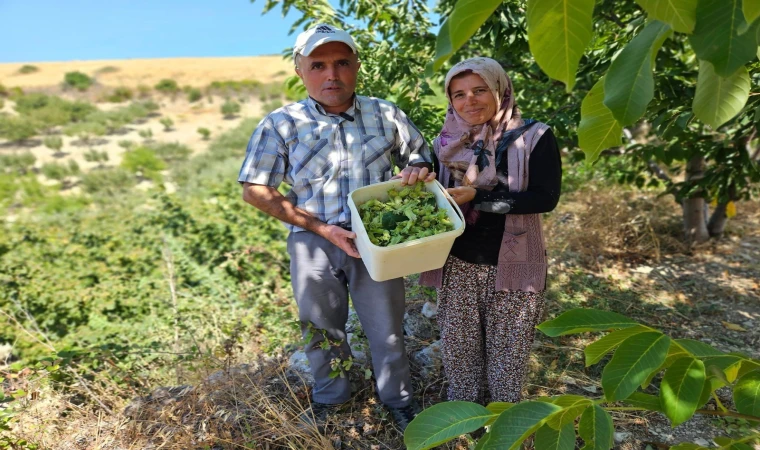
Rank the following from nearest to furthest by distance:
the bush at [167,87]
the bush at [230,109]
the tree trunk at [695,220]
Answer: the tree trunk at [695,220], the bush at [230,109], the bush at [167,87]

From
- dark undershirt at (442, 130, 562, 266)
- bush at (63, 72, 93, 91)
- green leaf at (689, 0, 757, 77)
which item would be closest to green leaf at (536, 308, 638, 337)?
green leaf at (689, 0, 757, 77)

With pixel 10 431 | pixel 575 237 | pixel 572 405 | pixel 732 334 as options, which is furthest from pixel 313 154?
pixel 575 237

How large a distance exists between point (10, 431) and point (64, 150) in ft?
72.3

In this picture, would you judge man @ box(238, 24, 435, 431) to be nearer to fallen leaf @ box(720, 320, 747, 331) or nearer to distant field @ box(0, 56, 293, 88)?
fallen leaf @ box(720, 320, 747, 331)

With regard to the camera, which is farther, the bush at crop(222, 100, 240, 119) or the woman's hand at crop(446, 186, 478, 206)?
the bush at crop(222, 100, 240, 119)

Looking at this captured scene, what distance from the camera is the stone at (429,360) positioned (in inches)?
96.5

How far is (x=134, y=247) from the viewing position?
245 inches

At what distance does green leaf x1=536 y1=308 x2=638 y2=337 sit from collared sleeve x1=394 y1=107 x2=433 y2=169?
1188 millimetres

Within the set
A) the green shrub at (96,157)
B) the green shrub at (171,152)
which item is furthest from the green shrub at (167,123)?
the green shrub at (96,157)

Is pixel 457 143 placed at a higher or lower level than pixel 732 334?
higher

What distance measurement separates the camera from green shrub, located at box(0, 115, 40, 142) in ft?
69.9

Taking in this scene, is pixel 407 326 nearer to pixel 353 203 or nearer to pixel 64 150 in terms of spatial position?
pixel 353 203

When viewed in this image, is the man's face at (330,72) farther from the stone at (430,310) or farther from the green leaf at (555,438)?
the stone at (430,310)

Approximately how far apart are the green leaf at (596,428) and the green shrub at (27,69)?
45075 millimetres
